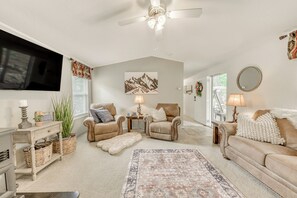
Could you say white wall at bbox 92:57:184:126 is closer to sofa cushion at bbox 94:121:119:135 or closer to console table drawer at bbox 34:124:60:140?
sofa cushion at bbox 94:121:119:135

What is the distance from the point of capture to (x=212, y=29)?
2.74 metres

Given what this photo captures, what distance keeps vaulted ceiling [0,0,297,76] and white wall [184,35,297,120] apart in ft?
0.71

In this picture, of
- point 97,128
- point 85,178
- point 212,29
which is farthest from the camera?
point 97,128

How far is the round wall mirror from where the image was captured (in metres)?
3.23

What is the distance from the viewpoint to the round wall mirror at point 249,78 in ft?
10.6

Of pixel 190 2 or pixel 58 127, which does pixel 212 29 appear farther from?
pixel 58 127

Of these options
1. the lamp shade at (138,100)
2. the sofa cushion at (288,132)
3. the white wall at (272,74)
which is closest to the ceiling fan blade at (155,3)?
the white wall at (272,74)

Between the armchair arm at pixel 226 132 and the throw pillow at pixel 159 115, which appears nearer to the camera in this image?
the armchair arm at pixel 226 132

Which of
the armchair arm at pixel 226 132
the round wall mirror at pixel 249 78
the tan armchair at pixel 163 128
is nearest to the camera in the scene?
the armchair arm at pixel 226 132

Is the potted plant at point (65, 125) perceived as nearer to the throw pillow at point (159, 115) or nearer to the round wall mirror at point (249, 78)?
the throw pillow at point (159, 115)

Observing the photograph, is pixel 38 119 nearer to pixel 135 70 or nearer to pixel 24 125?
pixel 24 125

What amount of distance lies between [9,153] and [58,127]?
1377 millimetres

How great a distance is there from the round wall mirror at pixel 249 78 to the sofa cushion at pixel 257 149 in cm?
146

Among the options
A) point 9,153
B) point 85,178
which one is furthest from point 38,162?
point 9,153
